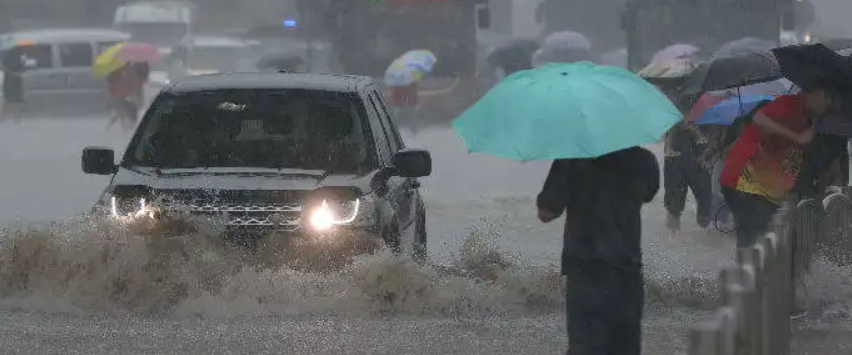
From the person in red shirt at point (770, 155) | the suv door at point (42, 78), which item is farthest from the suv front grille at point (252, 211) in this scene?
the suv door at point (42, 78)

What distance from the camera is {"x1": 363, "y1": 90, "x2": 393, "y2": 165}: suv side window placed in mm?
9594

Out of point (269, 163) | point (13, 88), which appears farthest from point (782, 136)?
point (13, 88)

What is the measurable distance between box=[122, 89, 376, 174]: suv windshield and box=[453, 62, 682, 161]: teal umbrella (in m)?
3.16

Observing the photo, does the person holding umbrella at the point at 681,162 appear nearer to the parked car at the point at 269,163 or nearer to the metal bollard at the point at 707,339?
the parked car at the point at 269,163

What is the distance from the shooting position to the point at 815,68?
8.80 m

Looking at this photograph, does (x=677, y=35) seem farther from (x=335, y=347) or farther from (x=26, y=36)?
(x=335, y=347)

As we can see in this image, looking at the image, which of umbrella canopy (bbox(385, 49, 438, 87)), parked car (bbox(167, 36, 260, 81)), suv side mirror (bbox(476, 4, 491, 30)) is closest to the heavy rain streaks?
umbrella canopy (bbox(385, 49, 438, 87))

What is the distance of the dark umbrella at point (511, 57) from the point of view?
33.5 meters

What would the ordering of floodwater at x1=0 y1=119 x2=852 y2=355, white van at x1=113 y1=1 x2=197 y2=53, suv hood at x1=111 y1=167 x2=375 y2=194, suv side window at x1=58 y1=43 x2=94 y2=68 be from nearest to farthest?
1. floodwater at x1=0 y1=119 x2=852 y2=355
2. suv hood at x1=111 y1=167 x2=375 y2=194
3. suv side window at x1=58 y1=43 x2=94 y2=68
4. white van at x1=113 y1=1 x2=197 y2=53

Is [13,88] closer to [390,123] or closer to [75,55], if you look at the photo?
[75,55]

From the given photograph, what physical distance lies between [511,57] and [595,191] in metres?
28.2

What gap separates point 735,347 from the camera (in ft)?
13.9

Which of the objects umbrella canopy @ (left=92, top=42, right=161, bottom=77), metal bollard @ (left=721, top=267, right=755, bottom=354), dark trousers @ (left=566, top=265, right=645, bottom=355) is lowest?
umbrella canopy @ (left=92, top=42, right=161, bottom=77)

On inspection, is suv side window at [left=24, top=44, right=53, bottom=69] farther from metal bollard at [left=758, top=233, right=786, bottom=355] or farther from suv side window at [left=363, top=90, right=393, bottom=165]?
metal bollard at [left=758, top=233, right=786, bottom=355]
